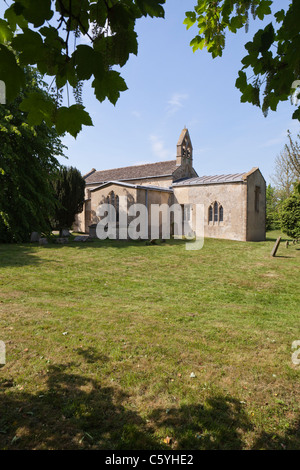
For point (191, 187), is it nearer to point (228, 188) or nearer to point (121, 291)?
point (228, 188)

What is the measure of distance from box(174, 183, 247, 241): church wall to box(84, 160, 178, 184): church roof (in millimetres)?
5070

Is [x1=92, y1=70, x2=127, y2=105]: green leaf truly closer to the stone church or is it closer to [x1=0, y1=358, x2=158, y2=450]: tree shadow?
[x1=0, y1=358, x2=158, y2=450]: tree shadow

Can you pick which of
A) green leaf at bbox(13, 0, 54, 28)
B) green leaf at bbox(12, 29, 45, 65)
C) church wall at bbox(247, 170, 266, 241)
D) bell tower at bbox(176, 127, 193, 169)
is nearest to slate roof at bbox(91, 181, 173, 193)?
bell tower at bbox(176, 127, 193, 169)

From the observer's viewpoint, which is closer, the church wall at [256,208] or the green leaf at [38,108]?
the green leaf at [38,108]

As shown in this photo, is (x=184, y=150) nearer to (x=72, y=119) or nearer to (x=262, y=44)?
(x=262, y=44)

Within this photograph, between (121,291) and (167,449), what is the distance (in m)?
6.09

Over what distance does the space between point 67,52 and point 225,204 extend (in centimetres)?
A: 2255

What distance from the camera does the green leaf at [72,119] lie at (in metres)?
1.86

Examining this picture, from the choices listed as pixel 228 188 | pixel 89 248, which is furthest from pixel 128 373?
pixel 228 188

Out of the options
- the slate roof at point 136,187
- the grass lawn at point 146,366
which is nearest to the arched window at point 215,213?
the slate roof at point 136,187

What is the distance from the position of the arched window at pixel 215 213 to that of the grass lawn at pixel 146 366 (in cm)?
1480

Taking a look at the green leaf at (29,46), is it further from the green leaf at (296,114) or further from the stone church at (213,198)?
the stone church at (213,198)

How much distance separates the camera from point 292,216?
19.0m

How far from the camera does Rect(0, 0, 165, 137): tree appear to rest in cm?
158
